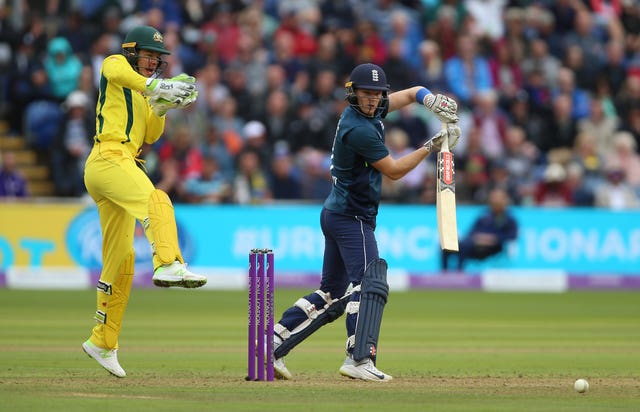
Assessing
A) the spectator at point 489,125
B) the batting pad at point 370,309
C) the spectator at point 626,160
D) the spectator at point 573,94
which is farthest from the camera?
the spectator at point 573,94

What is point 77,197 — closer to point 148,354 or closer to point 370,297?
point 148,354

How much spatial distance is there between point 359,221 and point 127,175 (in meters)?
1.35

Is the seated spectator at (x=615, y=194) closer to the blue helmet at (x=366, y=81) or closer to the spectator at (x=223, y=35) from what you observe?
the spectator at (x=223, y=35)

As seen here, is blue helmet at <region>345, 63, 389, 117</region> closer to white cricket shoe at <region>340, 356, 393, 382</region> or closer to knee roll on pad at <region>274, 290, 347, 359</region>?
knee roll on pad at <region>274, 290, 347, 359</region>

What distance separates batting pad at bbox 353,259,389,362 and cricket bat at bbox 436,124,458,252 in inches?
15.9

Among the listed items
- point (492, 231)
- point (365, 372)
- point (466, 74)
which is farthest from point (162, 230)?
point (466, 74)

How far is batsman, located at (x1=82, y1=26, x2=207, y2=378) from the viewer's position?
23.6ft

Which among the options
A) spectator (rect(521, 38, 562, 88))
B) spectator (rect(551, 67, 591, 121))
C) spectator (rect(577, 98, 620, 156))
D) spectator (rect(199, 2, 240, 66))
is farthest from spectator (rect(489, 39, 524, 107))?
spectator (rect(199, 2, 240, 66))

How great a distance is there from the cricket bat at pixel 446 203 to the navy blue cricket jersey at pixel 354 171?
34 centimetres

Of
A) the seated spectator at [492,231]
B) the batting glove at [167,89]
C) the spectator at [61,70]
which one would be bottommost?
the seated spectator at [492,231]

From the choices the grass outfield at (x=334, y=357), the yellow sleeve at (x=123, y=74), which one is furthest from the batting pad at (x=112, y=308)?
the yellow sleeve at (x=123, y=74)

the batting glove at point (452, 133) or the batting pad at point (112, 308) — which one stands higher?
the batting glove at point (452, 133)

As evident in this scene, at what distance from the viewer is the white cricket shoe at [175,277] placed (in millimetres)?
6938

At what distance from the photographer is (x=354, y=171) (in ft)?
24.9
